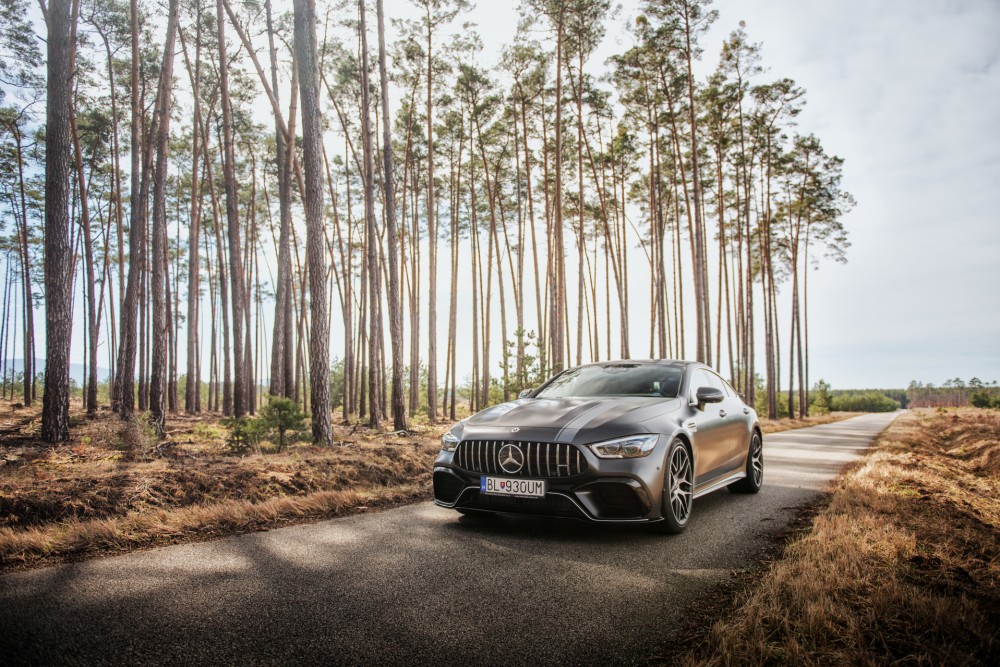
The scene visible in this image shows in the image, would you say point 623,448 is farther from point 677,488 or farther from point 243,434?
point 243,434

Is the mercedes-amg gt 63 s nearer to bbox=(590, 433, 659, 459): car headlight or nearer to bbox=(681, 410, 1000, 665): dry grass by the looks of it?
bbox=(590, 433, 659, 459): car headlight

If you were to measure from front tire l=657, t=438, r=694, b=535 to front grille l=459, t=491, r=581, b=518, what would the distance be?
2.55 ft

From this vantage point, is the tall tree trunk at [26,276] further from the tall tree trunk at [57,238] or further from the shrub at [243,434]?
the shrub at [243,434]

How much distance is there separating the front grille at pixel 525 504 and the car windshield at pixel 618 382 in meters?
1.58

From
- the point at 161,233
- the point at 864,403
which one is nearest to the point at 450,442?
the point at 161,233

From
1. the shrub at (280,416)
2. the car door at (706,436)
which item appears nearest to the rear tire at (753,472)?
the car door at (706,436)

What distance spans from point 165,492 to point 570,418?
13.1ft

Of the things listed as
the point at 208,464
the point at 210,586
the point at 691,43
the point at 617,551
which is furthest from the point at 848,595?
the point at 691,43

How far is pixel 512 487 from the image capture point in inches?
169

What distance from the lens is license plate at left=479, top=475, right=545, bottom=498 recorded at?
13.8 ft

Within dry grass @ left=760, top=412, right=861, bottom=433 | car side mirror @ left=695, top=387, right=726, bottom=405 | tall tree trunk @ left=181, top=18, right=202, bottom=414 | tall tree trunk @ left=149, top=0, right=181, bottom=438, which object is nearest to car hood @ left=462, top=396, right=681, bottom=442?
car side mirror @ left=695, top=387, right=726, bottom=405

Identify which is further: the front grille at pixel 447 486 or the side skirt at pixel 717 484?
the side skirt at pixel 717 484

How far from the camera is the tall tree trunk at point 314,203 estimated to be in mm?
10055

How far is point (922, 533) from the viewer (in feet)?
13.0
